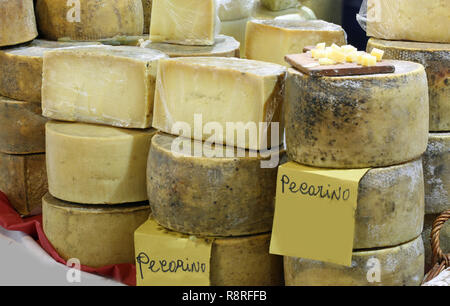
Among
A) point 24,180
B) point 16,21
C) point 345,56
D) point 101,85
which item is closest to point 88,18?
point 16,21

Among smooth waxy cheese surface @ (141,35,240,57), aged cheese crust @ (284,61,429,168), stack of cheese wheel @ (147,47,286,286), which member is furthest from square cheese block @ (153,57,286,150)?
smooth waxy cheese surface @ (141,35,240,57)

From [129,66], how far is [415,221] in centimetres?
100

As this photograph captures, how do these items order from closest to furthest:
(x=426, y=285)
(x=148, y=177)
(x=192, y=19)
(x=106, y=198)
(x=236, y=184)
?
(x=426, y=285) < (x=236, y=184) < (x=148, y=177) < (x=106, y=198) < (x=192, y=19)

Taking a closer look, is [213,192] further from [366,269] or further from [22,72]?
[22,72]

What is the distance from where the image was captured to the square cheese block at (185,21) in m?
2.45

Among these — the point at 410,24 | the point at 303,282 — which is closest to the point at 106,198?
the point at 303,282

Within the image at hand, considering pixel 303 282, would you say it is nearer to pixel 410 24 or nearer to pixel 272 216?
pixel 272 216

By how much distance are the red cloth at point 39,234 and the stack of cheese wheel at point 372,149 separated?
2.11ft

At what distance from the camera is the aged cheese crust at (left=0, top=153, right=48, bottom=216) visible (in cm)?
270

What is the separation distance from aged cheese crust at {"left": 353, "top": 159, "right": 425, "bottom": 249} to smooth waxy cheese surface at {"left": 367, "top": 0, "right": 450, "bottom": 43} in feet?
1.59

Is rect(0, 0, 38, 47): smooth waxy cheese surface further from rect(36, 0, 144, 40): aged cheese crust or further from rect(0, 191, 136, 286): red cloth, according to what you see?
rect(0, 191, 136, 286): red cloth

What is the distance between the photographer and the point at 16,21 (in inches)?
102

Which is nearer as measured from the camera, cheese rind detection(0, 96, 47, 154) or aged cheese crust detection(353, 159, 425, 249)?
aged cheese crust detection(353, 159, 425, 249)

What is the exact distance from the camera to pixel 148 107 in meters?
2.19
